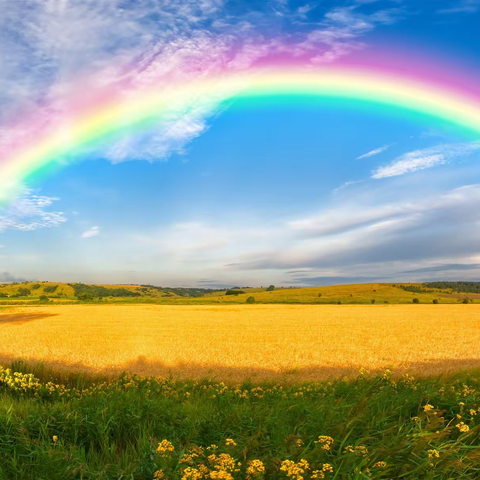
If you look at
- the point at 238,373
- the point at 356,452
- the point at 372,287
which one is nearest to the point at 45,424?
the point at 356,452

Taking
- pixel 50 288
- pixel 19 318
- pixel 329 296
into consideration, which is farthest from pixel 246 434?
pixel 50 288

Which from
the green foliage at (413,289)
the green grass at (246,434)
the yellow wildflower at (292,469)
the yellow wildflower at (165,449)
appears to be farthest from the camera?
the green foliage at (413,289)

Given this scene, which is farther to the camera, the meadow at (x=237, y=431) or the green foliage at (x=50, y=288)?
the green foliage at (x=50, y=288)

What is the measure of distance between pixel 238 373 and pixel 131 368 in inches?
189

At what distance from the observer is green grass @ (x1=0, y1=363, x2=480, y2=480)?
4516 mm

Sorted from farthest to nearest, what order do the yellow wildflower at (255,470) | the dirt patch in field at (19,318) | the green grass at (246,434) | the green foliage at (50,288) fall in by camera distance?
the green foliage at (50,288) < the dirt patch in field at (19,318) < the green grass at (246,434) < the yellow wildflower at (255,470)

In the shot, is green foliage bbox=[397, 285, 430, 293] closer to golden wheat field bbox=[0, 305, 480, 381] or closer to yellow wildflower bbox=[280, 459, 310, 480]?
golden wheat field bbox=[0, 305, 480, 381]

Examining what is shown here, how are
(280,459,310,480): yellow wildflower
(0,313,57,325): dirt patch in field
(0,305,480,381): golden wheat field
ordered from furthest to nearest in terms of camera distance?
(0,313,57,325): dirt patch in field
(0,305,480,381): golden wheat field
(280,459,310,480): yellow wildflower

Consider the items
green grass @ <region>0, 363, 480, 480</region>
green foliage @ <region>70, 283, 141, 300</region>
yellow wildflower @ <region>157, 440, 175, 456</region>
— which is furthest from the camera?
green foliage @ <region>70, 283, 141, 300</region>

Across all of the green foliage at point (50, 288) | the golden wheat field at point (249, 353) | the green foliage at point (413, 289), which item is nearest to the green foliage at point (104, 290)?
the green foliage at point (50, 288)

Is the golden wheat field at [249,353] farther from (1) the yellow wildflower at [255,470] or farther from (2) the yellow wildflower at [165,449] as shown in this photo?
(1) the yellow wildflower at [255,470]

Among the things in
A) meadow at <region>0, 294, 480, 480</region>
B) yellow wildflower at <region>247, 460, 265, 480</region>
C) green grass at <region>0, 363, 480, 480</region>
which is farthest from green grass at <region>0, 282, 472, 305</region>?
yellow wildflower at <region>247, 460, 265, 480</region>

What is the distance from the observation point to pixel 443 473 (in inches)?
178

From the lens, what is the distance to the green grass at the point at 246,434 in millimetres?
4516
